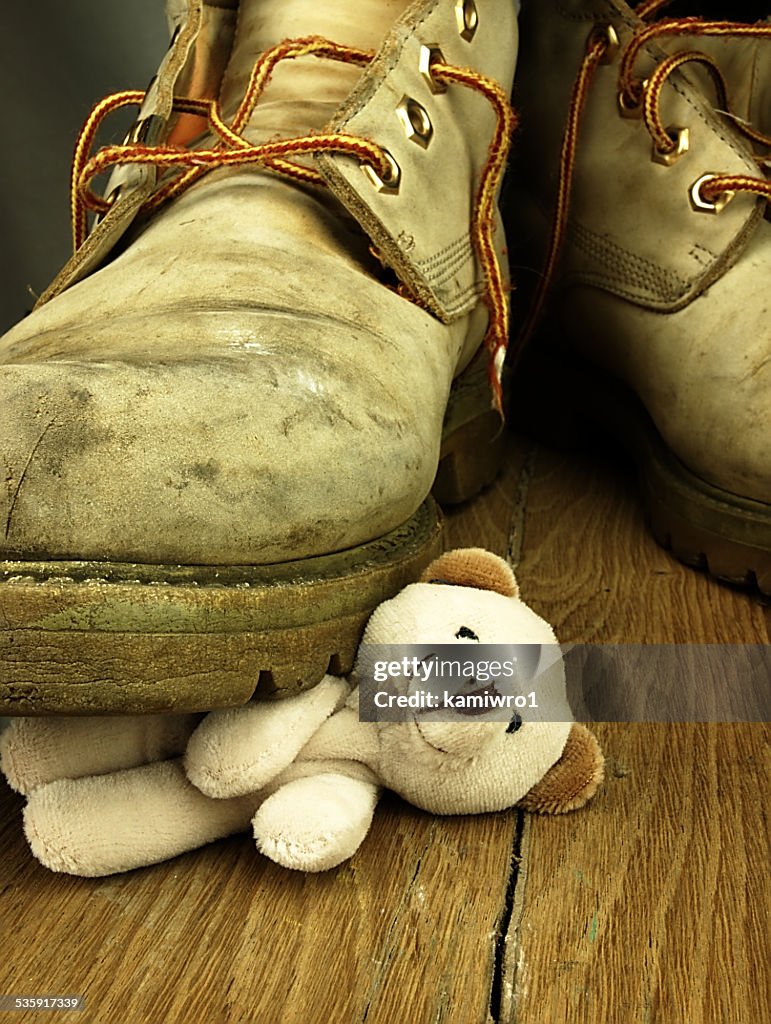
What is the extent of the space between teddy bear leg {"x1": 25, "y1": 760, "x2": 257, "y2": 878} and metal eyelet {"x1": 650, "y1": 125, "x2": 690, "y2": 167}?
626 mm

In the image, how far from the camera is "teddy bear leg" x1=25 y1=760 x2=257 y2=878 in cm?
55

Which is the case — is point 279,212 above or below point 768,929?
above

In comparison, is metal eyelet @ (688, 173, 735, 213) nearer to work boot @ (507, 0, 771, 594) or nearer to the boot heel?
work boot @ (507, 0, 771, 594)

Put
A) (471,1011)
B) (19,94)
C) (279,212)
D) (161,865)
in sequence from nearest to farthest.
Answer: (471,1011), (161,865), (279,212), (19,94)

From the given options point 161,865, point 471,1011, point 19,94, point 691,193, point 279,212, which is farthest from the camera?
point 19,94

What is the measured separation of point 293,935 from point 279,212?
0.47 metres

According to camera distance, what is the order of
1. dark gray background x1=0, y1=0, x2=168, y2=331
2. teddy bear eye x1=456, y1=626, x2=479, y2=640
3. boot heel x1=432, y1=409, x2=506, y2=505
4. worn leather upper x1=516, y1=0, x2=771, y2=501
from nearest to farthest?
teddy bear eye x1=456, y1=626, x2=479, y2=640
worn leather upper x1=516, y1=0, x2=771, y2=501
boot heel x1=432, y1=409, x2=506, y2=505
dark gray background x1=0, y1=0, x2=168, y2=331

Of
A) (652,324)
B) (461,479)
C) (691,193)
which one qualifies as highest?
(691,193)

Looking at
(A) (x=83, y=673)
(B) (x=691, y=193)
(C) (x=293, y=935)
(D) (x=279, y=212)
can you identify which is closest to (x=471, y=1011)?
(C) (x=293, y=935)

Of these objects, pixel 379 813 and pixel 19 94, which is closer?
pixel 379 813

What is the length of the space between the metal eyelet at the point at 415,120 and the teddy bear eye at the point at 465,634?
0.37 meters

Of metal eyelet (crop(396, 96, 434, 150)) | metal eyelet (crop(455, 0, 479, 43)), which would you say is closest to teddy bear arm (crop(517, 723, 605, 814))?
metal eyelet (crop(396, 96, 434, 150))

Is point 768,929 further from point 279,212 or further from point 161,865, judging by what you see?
point 279,212

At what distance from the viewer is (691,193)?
0.87 meters
